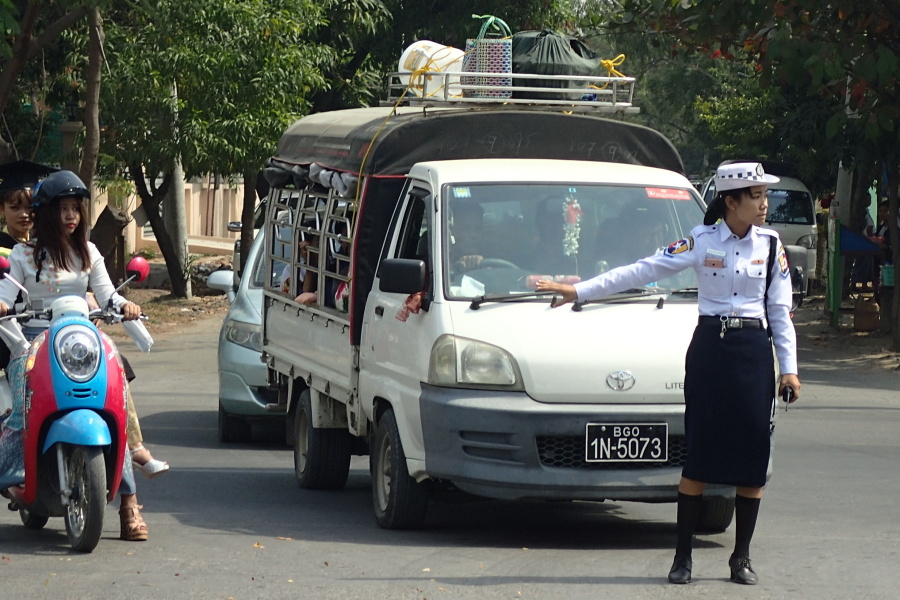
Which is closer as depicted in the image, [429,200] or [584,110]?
[429,200]

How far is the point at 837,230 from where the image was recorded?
20.3m

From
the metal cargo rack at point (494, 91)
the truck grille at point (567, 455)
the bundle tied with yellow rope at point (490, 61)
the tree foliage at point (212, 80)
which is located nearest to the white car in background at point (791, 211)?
the tree foliage at point (212, 80)

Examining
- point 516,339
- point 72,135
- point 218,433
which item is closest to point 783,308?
point 516,339

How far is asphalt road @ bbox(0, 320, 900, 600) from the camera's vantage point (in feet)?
19.6

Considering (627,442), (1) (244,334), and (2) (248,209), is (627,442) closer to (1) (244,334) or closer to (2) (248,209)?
(1) (244,334)

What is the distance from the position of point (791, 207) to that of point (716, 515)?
21.4 meters

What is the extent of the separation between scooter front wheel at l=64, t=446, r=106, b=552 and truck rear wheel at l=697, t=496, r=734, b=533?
9.68 feet

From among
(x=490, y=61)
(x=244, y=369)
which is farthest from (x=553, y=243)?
(x=244, y=369)

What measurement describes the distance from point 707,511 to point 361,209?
7.86 ft

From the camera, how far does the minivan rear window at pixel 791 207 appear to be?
27844 mm

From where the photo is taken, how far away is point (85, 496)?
6.39 metres

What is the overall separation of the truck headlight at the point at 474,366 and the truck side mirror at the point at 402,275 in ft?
1.03

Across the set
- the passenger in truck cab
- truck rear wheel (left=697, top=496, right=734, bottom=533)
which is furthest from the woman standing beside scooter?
truck rear wheel (left=697, top=496, right=734, bottom=533)

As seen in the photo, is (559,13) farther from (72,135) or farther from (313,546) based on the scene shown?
(313,546)
